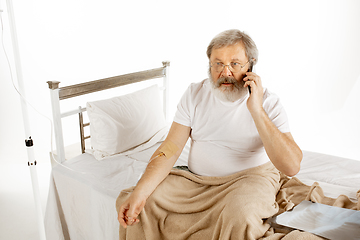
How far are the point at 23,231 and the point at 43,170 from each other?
2.72 feet

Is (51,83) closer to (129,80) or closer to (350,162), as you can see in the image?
(129,80)

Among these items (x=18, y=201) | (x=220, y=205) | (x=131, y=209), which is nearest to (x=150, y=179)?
(x=131, y=209)

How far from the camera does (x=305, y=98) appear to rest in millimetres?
3945

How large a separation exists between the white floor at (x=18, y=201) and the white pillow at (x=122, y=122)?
73 cm

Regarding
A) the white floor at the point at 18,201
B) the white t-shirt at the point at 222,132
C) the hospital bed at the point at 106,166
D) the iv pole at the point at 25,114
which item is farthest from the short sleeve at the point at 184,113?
the white floor at the point at 18,201

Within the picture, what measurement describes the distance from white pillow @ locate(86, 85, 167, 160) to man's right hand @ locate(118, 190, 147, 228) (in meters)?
0.83

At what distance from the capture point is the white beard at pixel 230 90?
5.38 ft

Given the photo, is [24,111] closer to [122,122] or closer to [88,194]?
[88,194]

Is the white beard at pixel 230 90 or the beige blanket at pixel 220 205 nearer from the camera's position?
the beige blanket at pixel 220 205

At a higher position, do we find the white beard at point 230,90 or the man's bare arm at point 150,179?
the white beard at point 230,90

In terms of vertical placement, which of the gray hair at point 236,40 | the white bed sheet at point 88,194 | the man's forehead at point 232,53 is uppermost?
the gray hair at point 236,40

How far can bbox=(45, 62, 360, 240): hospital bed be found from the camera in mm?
1913

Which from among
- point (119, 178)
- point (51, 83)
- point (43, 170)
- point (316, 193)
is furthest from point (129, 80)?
point (316, 193)

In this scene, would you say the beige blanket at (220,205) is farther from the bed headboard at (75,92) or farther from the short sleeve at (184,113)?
the bed headboard at (75,92)
